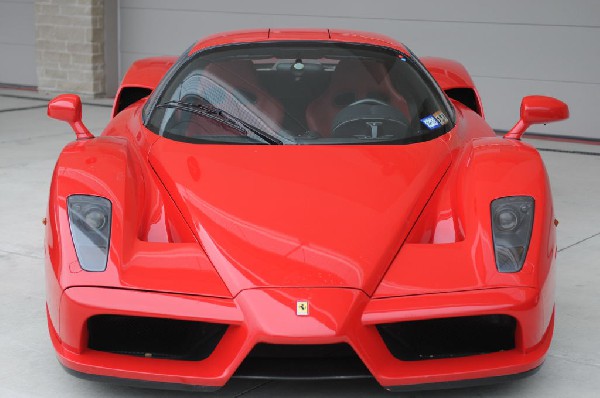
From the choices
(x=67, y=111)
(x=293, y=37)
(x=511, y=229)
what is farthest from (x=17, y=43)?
(x=511, y=229)

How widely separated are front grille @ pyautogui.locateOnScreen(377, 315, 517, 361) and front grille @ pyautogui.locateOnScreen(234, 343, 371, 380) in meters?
0.15

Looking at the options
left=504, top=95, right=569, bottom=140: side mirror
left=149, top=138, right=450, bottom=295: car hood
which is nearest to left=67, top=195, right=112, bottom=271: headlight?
left=149, top=138, right=450, bottom=295: car hood

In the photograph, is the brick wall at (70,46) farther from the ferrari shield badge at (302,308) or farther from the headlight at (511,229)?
the ferrari shield badge at (302,308)

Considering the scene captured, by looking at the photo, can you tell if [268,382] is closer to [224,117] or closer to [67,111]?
[224,117]

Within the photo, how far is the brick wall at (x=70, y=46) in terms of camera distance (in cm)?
1160

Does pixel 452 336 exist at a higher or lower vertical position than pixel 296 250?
lower

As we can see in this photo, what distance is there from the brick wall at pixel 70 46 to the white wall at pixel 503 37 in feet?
7.14

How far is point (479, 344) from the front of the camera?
3.12 meters

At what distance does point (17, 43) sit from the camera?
12.7m

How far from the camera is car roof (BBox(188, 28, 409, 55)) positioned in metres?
4.48

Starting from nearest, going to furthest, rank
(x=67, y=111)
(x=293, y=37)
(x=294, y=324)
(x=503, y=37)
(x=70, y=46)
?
1. (x=294, y=324)
2. (x=67, y=111)
3. (x=293, y=37)
4. (x=503, y=37)
5. (x=70, y=46)

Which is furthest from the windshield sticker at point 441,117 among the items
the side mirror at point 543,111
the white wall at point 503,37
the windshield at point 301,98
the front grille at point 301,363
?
the white wall at point 503,37

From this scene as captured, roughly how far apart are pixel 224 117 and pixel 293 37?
0.72 meters

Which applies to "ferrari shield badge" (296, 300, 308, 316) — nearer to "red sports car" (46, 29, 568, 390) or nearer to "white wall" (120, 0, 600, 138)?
"red sports car" (46, 29, 568, 390)
